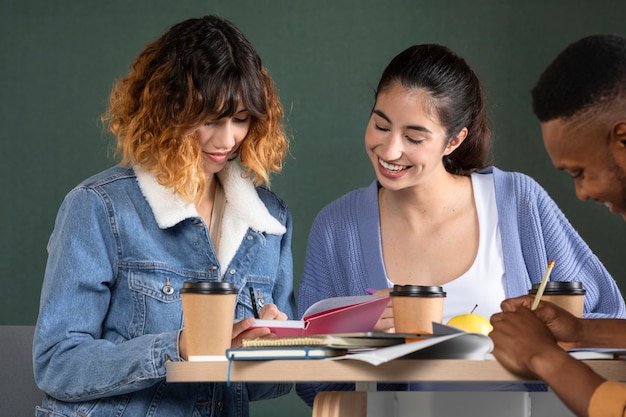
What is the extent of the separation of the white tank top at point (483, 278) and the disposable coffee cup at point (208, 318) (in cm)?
80

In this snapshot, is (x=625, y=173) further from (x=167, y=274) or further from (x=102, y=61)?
(x=102, y=61)

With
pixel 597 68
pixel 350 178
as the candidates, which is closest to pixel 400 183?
pixel 597 68

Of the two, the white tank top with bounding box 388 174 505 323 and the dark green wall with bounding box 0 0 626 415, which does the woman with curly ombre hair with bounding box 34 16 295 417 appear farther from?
the dark green wall with bounding box 0 0 626 415

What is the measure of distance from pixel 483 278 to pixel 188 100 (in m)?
0.78

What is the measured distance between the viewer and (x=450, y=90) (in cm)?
227

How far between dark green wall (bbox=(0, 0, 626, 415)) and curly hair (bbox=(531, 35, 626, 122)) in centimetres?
226

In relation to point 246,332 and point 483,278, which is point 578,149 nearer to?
point 246,332

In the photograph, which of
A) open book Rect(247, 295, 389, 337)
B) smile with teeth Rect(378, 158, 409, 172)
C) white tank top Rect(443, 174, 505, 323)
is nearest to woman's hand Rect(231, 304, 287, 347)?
open book Rect(247, 295, 389, 337)

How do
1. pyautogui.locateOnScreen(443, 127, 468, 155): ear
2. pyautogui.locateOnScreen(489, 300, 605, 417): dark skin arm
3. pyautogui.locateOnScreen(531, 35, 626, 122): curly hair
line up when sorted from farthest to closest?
pyautogui.locateOnScreen(443, 127, 468, 155): ear → pyautogui.locateOnScreen(531, 35, 626, 122): curly hair → pyautogui.locateOnScreen(489, 300, 605, 417): dark skin arm

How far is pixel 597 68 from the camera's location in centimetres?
125

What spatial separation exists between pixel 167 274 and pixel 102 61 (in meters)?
1.98

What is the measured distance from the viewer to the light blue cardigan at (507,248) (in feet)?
6.85

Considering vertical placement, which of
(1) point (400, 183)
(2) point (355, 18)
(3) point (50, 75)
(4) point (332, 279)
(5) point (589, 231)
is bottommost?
(4) point (332, 279)

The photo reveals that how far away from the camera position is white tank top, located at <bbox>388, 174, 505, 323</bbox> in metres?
2.09
